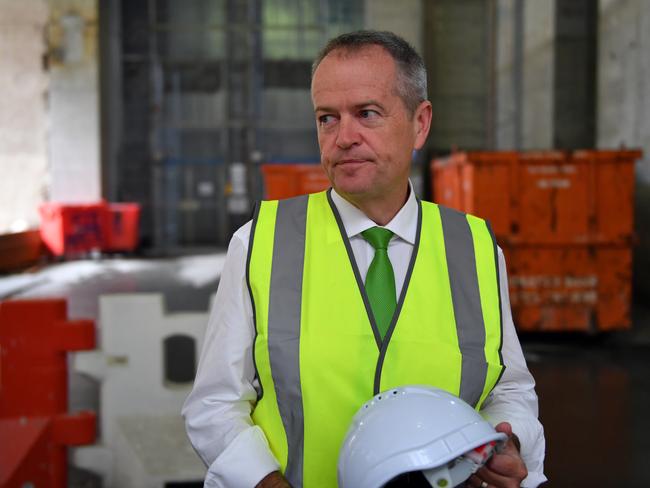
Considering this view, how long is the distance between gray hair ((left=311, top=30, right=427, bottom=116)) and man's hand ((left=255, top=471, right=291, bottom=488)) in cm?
91

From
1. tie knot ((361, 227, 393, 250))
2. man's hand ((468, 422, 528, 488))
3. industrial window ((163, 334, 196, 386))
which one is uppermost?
tie knot ((361, 227, 393, 250))

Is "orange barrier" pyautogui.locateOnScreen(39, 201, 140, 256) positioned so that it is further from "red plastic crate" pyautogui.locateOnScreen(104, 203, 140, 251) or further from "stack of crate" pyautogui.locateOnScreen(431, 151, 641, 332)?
"stack of crate" pyautogui.locateOnScreen(431, 151, 641, 332)

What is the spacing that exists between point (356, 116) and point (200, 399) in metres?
0.76

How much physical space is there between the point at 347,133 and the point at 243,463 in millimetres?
782

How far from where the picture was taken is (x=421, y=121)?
1879mm

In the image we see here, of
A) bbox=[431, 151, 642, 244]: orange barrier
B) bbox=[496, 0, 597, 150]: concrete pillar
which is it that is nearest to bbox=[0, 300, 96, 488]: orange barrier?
bbox=[431, 151, 642, 244]: orange barrier

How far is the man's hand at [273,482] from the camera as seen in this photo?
1611mm

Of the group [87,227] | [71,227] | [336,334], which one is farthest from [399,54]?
[87,227]

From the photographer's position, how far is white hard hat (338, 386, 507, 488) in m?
1.47

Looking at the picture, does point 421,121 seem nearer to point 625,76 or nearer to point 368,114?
point 368,114

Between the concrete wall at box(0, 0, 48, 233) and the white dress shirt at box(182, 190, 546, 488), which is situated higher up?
the concrete wall at box(0, 0, 48, 233)

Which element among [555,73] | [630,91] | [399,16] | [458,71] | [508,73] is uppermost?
[399,16]

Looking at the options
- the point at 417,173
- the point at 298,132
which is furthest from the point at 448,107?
the point at 298,132

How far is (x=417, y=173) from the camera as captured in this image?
Result: 65.5 feet
